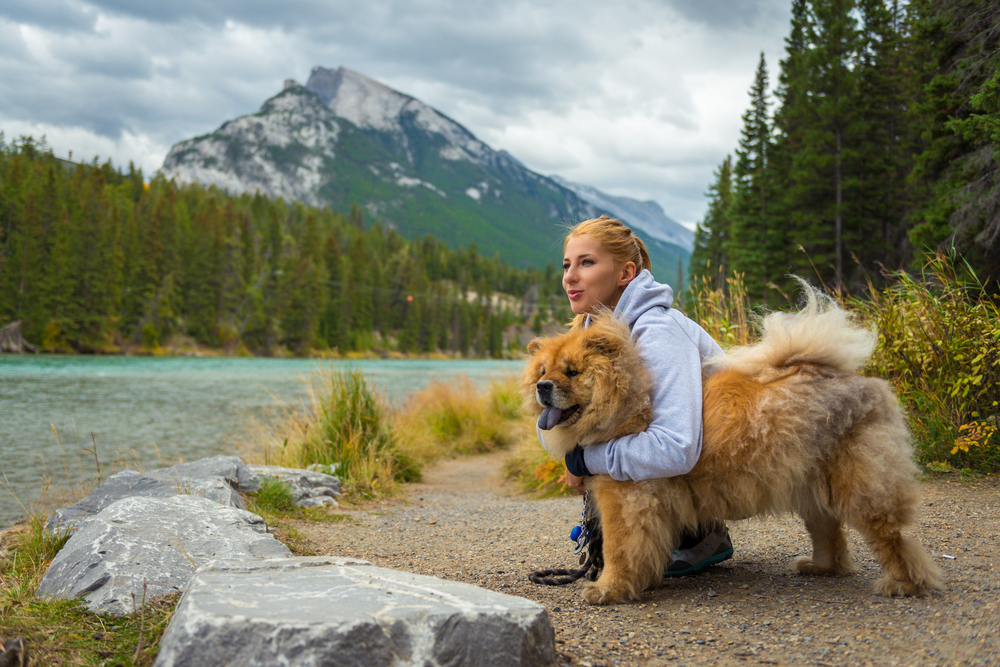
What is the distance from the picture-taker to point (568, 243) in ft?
11.8

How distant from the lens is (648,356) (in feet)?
9.97

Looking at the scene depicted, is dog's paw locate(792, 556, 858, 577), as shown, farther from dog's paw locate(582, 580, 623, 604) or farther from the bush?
the bush

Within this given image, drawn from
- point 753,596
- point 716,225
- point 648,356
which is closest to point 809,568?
point 753,596

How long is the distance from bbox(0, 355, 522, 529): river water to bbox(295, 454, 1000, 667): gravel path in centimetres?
330

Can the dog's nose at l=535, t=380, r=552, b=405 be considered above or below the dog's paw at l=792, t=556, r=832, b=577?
above

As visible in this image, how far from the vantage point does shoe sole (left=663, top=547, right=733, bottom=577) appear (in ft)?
11.5

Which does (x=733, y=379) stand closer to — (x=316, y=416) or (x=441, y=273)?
(x=316, y=416)

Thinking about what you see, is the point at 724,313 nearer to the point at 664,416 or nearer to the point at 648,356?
the point at 648,356

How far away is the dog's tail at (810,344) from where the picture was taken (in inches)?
111

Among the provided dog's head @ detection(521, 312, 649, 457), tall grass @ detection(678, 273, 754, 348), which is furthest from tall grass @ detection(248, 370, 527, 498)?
dog's head @ detection(521, 312, 649, 457)

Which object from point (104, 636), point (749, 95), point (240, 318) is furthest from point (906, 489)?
point (240, 318)

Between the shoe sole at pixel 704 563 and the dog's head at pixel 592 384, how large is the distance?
1117 millimetres

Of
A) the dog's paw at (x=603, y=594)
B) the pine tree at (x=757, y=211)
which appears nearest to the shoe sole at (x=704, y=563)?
the dog's paw at (x=603, y=594)

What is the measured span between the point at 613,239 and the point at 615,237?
0.02 m
